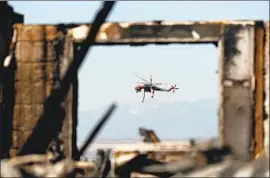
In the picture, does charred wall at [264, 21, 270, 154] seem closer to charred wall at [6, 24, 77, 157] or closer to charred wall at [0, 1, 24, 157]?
charred wall at [6, 24, 77, 157]

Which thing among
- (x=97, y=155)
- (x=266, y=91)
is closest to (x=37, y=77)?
(x=97, y=155)

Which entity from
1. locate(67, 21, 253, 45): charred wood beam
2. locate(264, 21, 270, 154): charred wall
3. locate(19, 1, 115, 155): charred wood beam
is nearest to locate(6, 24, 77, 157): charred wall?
locate(19, 1, 115, 155): charred wood beam

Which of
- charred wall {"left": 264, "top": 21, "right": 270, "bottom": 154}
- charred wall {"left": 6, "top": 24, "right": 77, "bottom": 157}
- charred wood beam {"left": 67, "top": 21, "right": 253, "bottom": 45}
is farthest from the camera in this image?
charred wall {"left": 6, "top": 24, "right": 77, "bottom": 157}

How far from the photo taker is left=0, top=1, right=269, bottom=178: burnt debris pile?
21.8 ft

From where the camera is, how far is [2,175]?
21.2 ft

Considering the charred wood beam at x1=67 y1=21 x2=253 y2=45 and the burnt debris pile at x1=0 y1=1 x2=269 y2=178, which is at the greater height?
the charred wood beam at x1=67 y1=21 x2=253 y2=45

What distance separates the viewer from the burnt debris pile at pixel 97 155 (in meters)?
6.64

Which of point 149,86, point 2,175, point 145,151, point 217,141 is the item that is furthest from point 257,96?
point 149,86

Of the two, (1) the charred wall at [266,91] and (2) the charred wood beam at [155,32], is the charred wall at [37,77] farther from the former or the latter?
(1) the charred wall at [266,91]

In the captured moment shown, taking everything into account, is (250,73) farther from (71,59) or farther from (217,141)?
(71,59)

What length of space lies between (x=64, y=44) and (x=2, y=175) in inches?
94.1

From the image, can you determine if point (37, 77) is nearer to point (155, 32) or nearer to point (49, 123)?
point (49, 123)

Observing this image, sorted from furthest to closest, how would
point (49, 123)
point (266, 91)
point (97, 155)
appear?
point (49, 123)
point (97, 155)
point (266, 91)

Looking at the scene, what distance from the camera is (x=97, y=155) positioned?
7.81 meters
